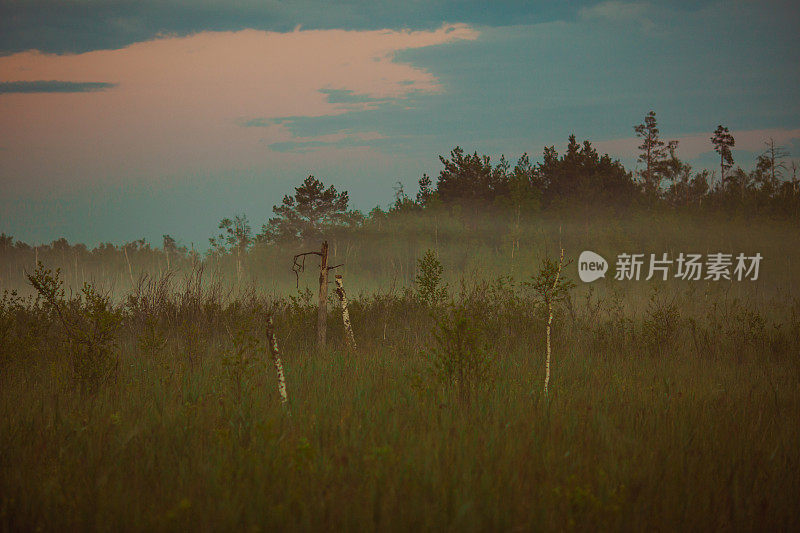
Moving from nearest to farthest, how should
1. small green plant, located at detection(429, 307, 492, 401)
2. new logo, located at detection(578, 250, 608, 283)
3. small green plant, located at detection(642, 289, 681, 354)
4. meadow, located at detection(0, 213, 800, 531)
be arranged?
1. meadow, located at detection(0, 213, 800, 531)
2. small green plant, located at detection(429, 307, 492, 401)
3. small green plant, located at detection(642, 289, 681, 354)
4. new logo, located at detection(578, 250, 608, 283)

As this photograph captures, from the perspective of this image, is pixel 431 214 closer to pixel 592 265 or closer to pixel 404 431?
pixel 592 265

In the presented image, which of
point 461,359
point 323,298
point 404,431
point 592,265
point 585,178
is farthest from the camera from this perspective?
point 585,178

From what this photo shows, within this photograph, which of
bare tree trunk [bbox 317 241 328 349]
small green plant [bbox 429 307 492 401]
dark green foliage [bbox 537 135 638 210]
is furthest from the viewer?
dark green foliage [bbox 537 135 638 210]

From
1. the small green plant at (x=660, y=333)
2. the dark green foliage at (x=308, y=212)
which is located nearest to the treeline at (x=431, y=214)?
the dark green foliage at (x=308, y=212)

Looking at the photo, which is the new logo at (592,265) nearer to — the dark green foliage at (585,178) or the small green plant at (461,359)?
the dark green foliage at (585,178)

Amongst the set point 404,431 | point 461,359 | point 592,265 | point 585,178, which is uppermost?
point 585,178

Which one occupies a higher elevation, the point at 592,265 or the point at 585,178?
the point at 585,178

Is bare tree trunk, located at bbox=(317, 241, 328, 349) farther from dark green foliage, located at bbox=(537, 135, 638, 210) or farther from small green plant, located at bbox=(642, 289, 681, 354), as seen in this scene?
dark green foliage, located at bbox=(537, 135, 638, 210)

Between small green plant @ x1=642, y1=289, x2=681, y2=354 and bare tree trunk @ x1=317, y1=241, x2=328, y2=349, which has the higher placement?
bare tree trunk @ x1=317, y1=241, x2=328, y2=349

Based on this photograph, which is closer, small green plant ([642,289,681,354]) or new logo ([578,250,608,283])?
small green plant ([642,289,681,354])

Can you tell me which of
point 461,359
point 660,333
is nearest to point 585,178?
point 660,333

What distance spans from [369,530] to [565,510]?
1.28 m

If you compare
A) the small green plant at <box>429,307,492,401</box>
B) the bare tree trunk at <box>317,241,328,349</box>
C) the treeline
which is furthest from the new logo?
the small green plant at <box>429,307,492,401</box>

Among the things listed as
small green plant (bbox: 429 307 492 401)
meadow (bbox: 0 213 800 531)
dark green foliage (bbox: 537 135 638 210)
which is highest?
dark green foliage (bbox: 537 135 638 210)
